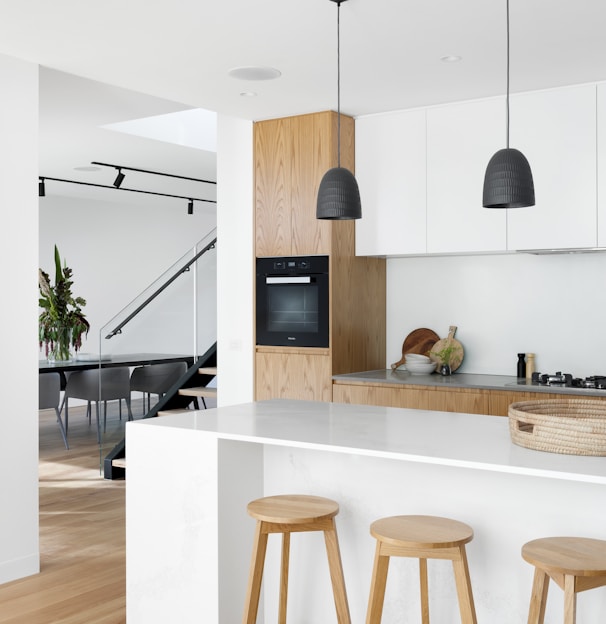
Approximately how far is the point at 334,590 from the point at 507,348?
2.65m

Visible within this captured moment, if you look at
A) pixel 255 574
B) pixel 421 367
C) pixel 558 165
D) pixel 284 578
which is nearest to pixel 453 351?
pixel 421 367

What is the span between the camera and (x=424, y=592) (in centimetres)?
278

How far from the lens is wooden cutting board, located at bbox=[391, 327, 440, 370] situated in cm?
531

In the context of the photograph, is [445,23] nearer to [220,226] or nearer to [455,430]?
[455,430]

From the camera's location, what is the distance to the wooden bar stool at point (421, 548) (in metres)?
2.39

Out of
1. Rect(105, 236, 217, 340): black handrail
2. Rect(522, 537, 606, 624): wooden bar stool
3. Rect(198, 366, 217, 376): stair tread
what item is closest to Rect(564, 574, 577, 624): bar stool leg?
Rect(522, 537, 606, 624): wooden bar stool

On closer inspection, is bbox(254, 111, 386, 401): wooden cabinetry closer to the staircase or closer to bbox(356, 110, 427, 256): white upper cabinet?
bbox(356, 110, 427, 256): white upper cabinet

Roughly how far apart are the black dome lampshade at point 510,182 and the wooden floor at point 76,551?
2.34 metres

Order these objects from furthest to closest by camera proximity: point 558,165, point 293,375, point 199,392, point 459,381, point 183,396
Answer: point 183,396, point 199,392, point 293,375, point 459,381, point 558,165

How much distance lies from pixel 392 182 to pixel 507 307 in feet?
3.46

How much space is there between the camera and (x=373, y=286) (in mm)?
5406

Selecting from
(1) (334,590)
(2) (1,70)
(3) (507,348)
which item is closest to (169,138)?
(2) (1,70)

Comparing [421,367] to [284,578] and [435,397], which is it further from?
[284,578]

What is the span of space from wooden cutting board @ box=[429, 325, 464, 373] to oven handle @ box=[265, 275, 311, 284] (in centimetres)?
93
